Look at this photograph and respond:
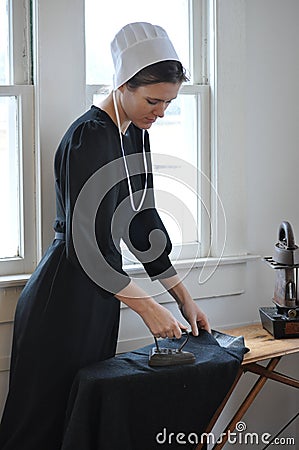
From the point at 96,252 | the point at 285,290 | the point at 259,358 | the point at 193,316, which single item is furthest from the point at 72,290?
the point at 285,290

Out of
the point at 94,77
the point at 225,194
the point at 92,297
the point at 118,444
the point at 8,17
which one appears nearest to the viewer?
the point at 118,444

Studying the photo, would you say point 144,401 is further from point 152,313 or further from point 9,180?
point 9,180

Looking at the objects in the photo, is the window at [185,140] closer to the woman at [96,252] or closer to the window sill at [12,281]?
the woman at [96,252]

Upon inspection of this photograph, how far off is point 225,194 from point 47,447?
1187 mm

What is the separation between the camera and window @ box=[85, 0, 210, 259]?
2756 millimetres

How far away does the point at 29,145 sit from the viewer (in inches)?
98.9

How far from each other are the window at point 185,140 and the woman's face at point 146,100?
1.78 feet

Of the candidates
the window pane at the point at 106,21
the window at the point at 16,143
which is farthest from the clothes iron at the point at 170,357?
the window pane at the point at 106,21

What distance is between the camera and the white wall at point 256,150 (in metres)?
2.82

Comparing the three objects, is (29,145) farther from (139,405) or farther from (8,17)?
(139,405)

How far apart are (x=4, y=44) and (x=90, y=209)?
0.78 m

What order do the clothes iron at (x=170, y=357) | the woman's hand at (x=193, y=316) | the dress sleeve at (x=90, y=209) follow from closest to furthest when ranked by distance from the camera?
the dress sleeve at (x=90, y=209) < the clothes iron at (x=170, y=357) < the woman's hand at (x=193, y=316)

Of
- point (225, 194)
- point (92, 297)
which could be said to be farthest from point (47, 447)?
point (225, 194)

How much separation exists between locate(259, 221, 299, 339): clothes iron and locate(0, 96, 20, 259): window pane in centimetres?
93
